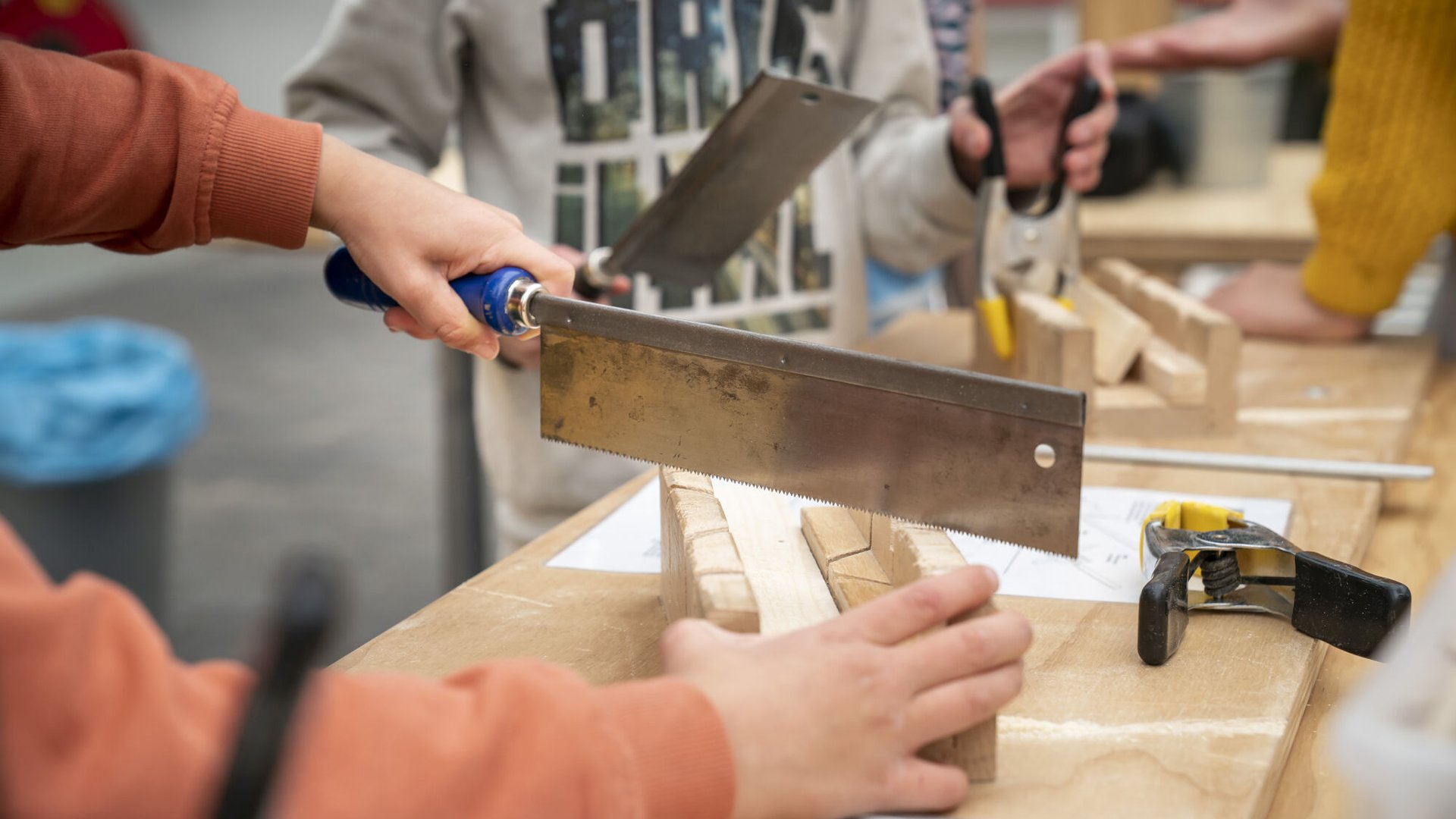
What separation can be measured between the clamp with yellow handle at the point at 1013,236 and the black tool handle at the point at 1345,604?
68 cm

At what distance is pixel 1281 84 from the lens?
280 centimetres

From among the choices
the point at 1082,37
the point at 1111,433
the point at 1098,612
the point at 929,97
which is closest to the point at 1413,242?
the point at 1111,433

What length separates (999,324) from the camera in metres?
1.47

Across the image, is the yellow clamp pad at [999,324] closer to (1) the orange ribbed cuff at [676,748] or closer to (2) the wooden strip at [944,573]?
(2) the wooden strip at [944,573]

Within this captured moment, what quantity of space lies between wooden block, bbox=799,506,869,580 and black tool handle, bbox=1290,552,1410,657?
0.98ft

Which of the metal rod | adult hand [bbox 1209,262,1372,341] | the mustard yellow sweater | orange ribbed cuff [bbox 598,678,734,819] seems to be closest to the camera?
orange ribbed cuff [bbox 598,678,734,819]

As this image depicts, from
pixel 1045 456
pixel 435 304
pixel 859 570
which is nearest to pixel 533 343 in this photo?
pixel 435 304

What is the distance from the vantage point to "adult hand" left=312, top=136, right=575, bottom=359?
938 mm

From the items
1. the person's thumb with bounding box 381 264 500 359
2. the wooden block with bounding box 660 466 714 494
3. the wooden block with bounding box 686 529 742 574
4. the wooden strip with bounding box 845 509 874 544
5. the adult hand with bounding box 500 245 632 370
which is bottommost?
the wooden strip with bounding box 845 509 874 544

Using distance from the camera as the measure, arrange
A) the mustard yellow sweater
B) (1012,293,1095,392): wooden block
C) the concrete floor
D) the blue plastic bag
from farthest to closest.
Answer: the concrete floor
the blue plastic bag
the mustard yellow sweater
(1012,293,1095,392): wooden block

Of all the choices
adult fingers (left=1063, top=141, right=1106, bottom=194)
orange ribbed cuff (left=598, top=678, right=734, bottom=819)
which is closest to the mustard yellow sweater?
adult fingers (left=1063, top=141, right=1106, bottom=194)

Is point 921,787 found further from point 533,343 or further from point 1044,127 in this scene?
point 1044,127

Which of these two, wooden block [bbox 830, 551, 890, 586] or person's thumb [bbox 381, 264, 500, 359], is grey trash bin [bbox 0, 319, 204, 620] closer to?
person's thumb [bbox 381, 264, 500, 359]

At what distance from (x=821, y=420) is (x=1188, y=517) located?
0.32m
